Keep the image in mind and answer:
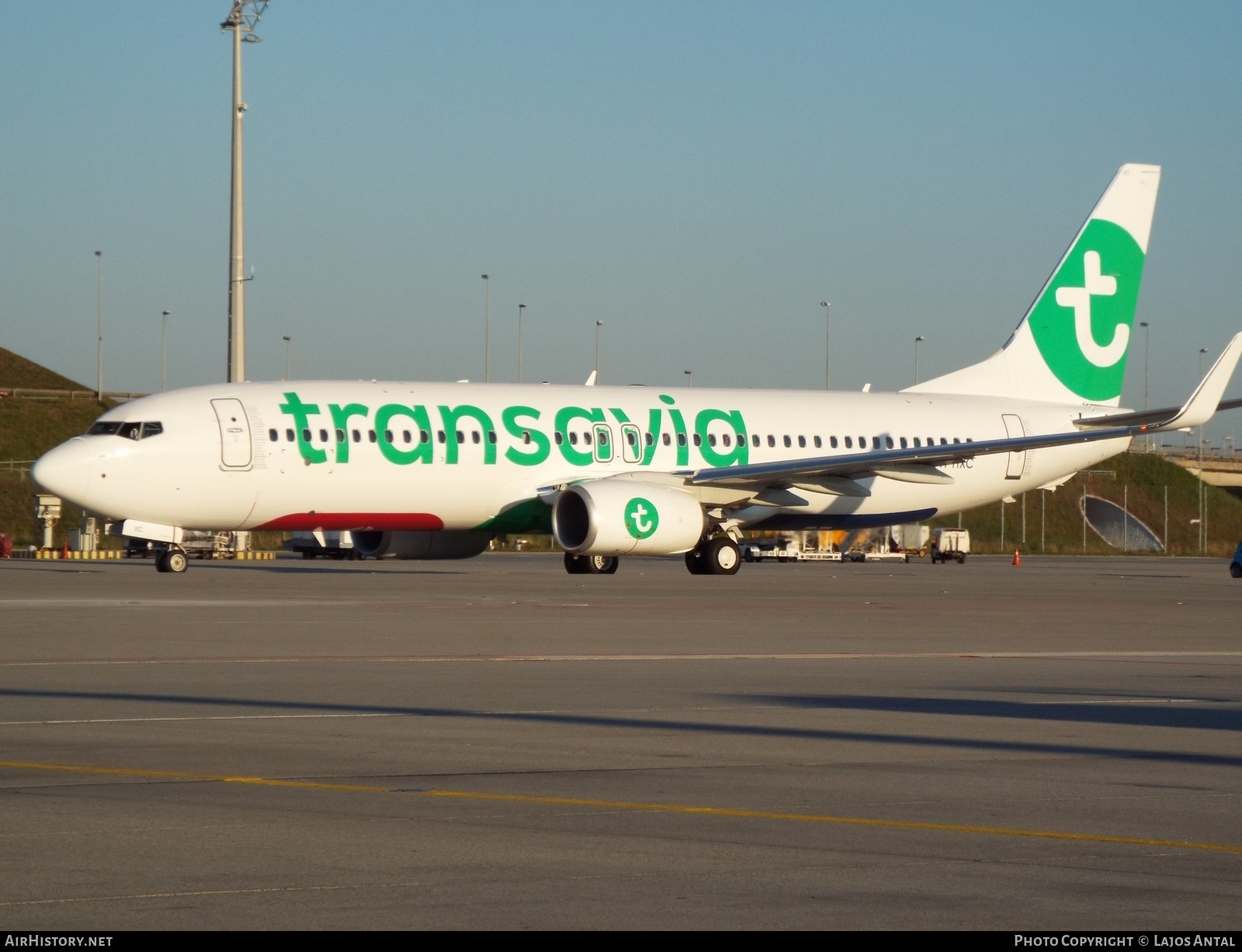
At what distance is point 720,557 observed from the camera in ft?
130

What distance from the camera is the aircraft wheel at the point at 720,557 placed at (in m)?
39.7

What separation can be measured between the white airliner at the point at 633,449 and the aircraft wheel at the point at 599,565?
0.16 ft

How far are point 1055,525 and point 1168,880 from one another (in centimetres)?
10317

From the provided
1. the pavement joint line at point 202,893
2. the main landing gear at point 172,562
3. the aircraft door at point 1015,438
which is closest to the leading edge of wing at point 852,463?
the aircraft door at point 1015,438

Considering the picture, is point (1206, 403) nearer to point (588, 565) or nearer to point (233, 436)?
point (588, 565)

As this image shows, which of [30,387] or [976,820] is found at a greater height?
[30,387]

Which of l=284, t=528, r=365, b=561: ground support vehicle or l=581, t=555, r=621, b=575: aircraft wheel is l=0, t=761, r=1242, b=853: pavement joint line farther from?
l=284, t=528, r=365, b=561: ground support vehicle

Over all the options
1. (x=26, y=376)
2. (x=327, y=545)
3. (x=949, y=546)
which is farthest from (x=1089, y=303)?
(x=26, y=376)

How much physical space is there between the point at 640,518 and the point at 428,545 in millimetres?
6420

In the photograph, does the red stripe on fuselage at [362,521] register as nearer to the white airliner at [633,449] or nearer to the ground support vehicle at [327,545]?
the white airliner at [633,449]

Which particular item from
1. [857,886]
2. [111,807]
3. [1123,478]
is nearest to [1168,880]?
[857,886]

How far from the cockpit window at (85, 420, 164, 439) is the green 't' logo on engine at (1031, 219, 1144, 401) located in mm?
23218

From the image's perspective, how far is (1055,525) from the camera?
107625 millimetres
